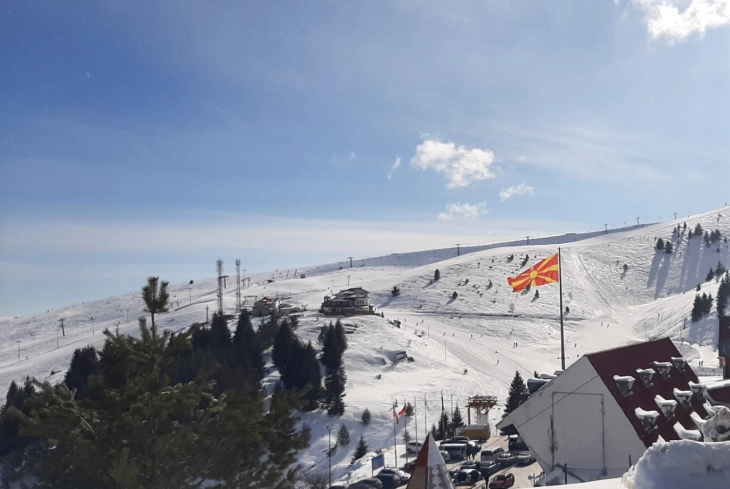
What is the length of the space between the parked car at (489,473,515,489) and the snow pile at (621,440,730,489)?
1825 cm

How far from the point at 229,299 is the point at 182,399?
119106 millimetres

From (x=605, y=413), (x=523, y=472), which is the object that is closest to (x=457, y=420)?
(x=523, y=472)

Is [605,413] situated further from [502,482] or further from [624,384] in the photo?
[502,482]

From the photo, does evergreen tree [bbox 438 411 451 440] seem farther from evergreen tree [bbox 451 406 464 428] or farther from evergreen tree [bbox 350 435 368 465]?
evergreen tree [bbox 350 435 368 465]

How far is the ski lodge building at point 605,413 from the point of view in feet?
62.8

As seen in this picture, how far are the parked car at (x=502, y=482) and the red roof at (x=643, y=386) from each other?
6561 mm

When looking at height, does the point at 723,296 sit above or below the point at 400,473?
above

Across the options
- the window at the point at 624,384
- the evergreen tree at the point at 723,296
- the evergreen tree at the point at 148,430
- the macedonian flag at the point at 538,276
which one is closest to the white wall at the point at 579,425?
the window at the point at 624,384

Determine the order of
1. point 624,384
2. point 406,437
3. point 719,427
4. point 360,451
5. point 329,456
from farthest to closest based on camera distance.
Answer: point 406,437 → point 360,451 → point 329,456 → point 624,384 → point 719,427

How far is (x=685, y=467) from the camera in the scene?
21.0 ft

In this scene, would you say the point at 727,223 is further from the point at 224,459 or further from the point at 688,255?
the point at 224,459

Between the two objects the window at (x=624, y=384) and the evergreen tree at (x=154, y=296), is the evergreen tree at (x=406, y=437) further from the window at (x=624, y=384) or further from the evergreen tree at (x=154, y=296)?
the evergreen tree at (x=154, y=296)

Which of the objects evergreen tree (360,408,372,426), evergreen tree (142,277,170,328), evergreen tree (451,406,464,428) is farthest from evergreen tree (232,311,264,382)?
evergreen tree (142,277,170,328)

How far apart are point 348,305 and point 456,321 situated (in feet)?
68.4
